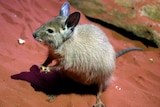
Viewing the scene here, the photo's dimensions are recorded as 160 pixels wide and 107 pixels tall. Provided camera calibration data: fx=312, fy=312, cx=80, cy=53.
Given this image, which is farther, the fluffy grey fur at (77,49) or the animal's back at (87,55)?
the animal's back at (87,55)

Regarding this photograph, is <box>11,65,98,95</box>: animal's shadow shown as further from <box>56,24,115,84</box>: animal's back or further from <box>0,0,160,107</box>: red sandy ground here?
<box>56,24,115,84</box>: animal's back

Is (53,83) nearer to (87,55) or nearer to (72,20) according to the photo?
(87,55)

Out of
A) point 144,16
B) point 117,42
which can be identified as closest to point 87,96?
point 117,42

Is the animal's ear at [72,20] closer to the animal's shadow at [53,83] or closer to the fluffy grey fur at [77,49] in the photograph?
the fluffy grey fur at [77,49]

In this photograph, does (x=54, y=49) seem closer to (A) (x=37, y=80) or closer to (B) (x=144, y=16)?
(A) (x=37, y=80)

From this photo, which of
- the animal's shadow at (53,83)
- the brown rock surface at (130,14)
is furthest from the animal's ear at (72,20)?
the brown rock surface at (130,14)

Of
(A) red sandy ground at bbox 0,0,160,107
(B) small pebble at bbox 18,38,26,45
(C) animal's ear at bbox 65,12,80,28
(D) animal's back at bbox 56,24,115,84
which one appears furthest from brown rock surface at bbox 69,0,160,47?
(C) animal's ear at bbox 65,12,80,28
